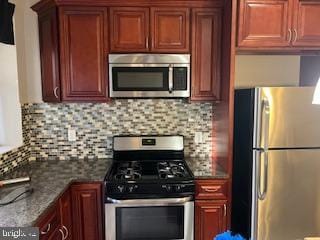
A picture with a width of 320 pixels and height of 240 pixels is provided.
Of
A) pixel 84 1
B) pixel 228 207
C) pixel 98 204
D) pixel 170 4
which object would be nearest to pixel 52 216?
pixel 98 204

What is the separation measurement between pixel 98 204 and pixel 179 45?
1.49 m

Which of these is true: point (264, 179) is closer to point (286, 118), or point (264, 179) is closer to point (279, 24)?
point (286, 118)

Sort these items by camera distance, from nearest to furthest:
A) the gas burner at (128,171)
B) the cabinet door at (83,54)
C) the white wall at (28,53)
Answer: the gas burner at (128,171), the cabinet door at (83,54), the white wall at (28,53)

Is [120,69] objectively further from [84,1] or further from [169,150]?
[169,150]

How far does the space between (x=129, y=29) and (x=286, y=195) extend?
1.86 m

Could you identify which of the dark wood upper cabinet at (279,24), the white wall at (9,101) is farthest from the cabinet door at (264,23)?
the white wall at (9,101)

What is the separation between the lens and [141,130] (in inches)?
112

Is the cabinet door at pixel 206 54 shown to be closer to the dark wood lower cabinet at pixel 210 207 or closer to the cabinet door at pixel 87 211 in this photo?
the dark wood lower cabinet at pixel 210 207

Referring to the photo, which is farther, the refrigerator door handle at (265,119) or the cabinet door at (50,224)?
the refrigerator door handle at (265,119)

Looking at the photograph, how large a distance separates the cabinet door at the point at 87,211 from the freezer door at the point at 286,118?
1314 millimetres

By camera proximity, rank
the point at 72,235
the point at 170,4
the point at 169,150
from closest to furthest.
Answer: the point at 72,235 → the point at 170,4 → the point at 169,150

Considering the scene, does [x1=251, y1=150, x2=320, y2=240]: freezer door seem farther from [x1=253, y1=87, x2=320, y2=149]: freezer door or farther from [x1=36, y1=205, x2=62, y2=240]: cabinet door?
[x1=36, y1=205, x2=62, y2=240]: cabinet door

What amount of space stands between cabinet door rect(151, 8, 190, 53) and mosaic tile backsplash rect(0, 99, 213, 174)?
554 mm

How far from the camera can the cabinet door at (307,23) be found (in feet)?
7.52
